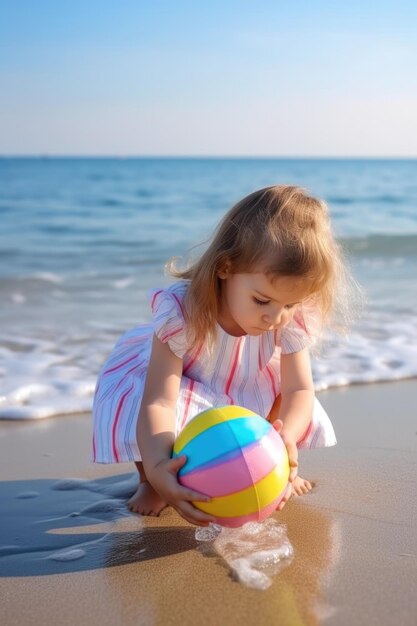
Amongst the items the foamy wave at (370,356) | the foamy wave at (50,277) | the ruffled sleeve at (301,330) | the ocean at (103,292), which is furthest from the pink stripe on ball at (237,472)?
the foamy wave at (50,277)

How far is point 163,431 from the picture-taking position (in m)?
2.95

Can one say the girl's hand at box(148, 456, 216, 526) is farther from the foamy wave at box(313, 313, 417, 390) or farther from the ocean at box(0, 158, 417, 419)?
the foamy wave at box(313, 313, 417, 390)

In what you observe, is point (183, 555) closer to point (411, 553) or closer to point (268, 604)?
point (268, 604)

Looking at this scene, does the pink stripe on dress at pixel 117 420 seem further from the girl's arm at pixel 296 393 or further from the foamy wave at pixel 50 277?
the foamy wave at pixel 50 277

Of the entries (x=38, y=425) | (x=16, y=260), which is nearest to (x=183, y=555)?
(x=38, y=425)

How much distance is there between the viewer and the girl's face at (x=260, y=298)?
287 cm

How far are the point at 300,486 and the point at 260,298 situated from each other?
842 mm

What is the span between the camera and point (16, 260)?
1097cm

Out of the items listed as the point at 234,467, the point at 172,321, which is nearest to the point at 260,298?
the point at 172,321

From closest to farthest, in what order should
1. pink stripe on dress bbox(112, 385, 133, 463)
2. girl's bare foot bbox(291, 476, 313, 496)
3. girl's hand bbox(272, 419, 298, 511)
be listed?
girl's hand bbox(272, 419, 298, 511) → pink stripe on dress bbox(112, 385, 133, 463) → girl's bare foot bbox(291, 476, 313, 496)

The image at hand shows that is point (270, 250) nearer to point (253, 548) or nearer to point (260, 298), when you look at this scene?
point (260, 298)

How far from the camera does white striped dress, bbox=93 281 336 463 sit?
3102 millimetres

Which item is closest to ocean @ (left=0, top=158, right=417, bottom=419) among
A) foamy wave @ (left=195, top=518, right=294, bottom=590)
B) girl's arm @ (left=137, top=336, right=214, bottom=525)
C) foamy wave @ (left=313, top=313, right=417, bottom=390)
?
foamy wave @ (left=313, top=313, right=417, bottom=390)

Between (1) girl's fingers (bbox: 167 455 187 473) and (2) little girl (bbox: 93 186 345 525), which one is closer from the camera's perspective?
(1) girl's fingers (bbox: 167 455 187 473)
